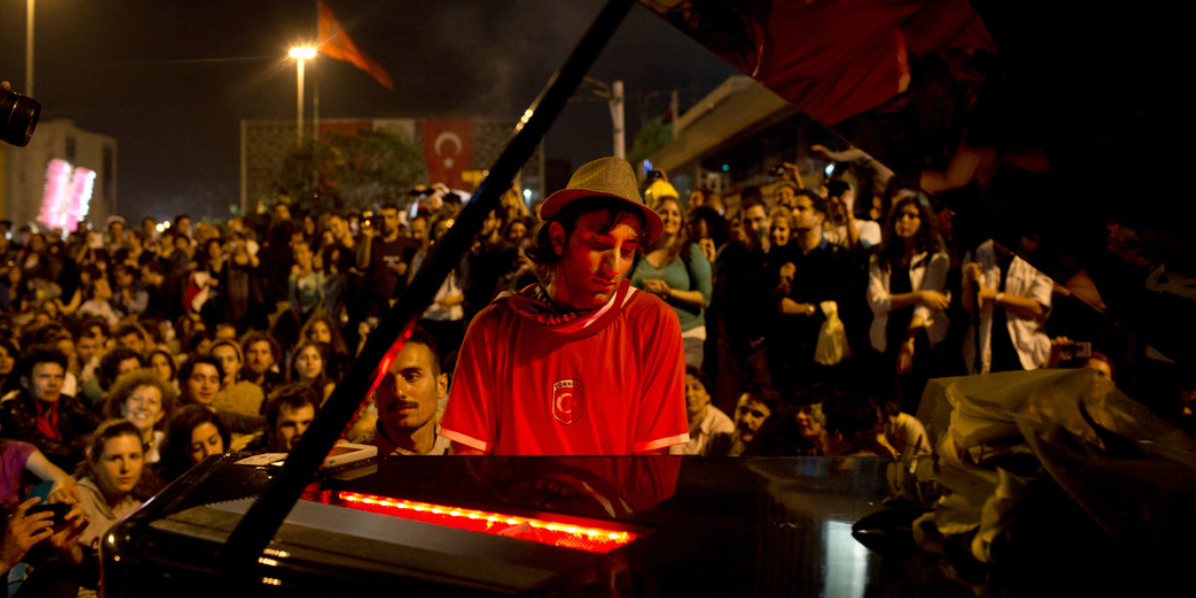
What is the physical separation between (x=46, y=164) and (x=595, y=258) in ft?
188

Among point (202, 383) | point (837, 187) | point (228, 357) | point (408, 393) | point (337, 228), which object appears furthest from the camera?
point (337, 228)

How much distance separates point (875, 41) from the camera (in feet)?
5.42

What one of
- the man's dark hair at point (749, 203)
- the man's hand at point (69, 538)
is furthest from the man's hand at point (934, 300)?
the man's hand at point (69, 538)

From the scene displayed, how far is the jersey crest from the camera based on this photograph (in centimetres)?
268

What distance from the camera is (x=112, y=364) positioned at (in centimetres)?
732

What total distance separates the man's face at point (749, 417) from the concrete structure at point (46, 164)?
3508 centimetres

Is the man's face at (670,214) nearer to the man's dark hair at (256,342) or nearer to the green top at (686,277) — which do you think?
the green top at (686,277)

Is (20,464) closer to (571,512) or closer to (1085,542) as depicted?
(571,512)

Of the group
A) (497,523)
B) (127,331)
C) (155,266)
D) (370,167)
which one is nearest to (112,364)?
(127,331)

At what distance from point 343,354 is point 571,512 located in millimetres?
6193

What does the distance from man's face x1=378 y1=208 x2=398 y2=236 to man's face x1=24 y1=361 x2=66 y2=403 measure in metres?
3.27

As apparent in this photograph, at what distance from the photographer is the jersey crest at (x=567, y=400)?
2.68 m

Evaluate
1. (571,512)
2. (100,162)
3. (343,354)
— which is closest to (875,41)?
(571,512)

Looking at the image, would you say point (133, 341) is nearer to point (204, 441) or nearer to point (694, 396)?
point (204, 441)
